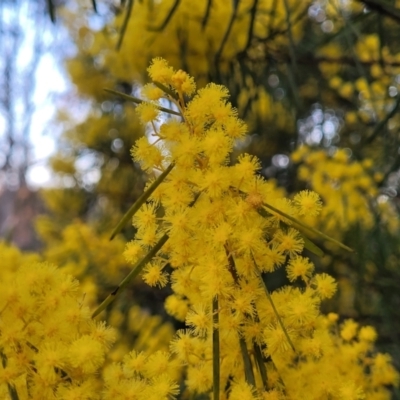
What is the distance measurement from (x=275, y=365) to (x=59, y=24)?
0.82 metres

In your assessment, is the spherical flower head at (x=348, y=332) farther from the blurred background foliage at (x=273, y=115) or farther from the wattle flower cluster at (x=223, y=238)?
the blurred background foliage at (x=273, y=115)

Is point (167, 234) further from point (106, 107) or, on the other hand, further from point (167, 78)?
point (106, 107)

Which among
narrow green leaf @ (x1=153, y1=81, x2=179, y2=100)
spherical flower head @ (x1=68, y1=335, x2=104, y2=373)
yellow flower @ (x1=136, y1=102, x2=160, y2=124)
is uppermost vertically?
narrow green leaf @ (x1=153, y1=81, x2=179, y2=100)

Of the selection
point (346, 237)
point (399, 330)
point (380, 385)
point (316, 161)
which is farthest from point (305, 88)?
point (380, 385)

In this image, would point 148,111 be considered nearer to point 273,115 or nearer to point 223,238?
point 223,238

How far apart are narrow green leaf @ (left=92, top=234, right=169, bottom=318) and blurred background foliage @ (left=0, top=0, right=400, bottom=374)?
0.19 m

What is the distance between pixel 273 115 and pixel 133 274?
24.8 inches

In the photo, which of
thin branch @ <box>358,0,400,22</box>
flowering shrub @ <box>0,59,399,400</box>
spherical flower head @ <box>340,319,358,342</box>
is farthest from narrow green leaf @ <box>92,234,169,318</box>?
thin branch @ <box>358,0,400,22</box>

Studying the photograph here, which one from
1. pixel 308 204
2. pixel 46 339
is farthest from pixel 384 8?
pixel 46 339

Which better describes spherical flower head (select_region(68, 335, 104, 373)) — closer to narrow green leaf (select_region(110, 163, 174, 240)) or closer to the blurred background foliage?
narrow green leaf (select_region(110, 163, 174, 240))

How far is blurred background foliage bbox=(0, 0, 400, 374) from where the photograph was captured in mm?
531

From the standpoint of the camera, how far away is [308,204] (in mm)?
255

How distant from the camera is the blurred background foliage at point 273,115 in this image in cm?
53

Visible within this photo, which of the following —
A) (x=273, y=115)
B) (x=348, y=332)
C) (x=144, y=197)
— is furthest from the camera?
(x=273, y=115)
